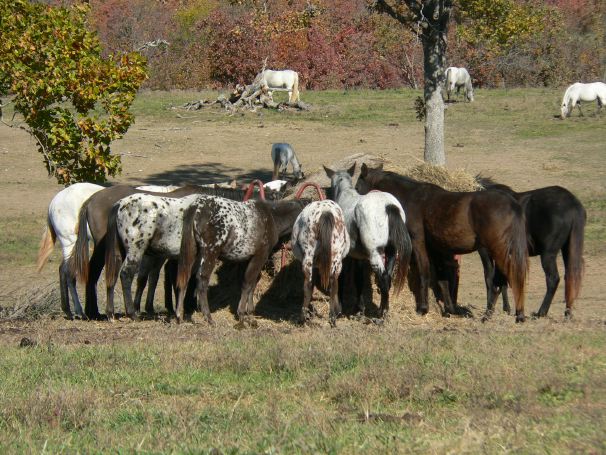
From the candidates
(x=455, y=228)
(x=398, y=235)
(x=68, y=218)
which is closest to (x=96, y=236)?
(x=68, y=218)

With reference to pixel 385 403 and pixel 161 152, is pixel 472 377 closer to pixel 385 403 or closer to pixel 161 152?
pixel 385 403

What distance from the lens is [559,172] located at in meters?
25.0

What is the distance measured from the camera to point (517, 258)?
1167 centimetres

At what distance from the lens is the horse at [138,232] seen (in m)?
12.3

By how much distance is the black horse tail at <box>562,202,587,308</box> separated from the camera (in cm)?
1222

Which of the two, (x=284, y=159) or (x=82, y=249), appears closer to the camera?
(x=82, y=249)

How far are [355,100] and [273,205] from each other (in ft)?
86.6

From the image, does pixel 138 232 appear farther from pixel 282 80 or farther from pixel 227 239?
pixel 282 80

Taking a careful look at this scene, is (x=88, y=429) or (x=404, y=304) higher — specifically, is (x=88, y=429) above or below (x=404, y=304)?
above

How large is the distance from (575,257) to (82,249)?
6145mm

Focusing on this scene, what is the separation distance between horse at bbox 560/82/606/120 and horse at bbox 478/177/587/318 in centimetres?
2166

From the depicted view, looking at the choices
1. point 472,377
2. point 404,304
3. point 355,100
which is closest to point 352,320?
point 404,304

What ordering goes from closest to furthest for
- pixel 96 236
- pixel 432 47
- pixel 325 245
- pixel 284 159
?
pixel 325 245, pixel 96 236, pixel 432 47, pixel 284 159

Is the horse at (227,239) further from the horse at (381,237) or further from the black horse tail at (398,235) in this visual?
the black horse tail at (398,235)
